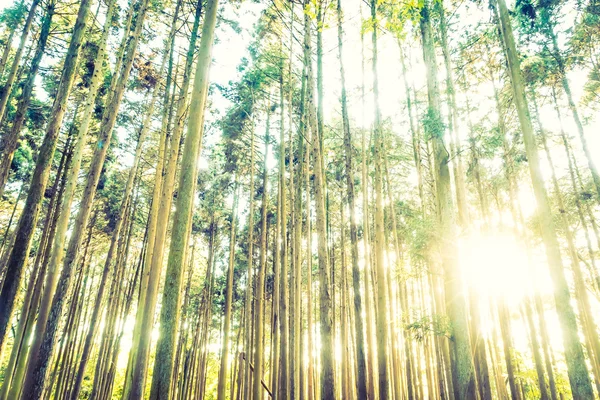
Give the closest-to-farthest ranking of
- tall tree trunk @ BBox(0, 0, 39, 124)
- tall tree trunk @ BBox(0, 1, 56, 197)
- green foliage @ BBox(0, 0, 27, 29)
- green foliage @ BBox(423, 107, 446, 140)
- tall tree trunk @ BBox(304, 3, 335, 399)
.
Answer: green foliage @ BBox(423, 107, 446, 140) < tall tree trunk @ BBox(304, 3, 335, 399) < tall tree trunk @ BBox(0, 1, 56, 197) < tall tree trunk @ BBox(0, 0, 39, 124) < green foliage @ BBox(0, 0, 27, 29)

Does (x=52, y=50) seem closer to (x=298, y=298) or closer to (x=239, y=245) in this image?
(x=298, y=298)

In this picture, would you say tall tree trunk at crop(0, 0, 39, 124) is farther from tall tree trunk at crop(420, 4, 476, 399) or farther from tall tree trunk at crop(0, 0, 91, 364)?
tall tree trunk at crop(420, 4, 476, 399)

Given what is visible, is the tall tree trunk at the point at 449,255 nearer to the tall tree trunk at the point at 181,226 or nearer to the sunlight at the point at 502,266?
the sunlight at the point at 502,266

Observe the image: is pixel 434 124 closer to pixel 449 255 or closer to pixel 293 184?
pixel 449 255

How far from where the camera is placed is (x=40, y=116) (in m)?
11.1

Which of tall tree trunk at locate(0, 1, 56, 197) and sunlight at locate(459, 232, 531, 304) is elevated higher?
tall tree trunk at locate(0, 1, 56, 197)

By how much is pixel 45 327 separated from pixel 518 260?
15257 millimetres

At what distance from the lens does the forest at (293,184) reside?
18.1ft

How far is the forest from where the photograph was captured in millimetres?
5508

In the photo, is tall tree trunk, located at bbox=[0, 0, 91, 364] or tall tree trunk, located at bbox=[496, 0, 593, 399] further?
tall tree trunk, located at bbox=[0, 0, 91, 364]

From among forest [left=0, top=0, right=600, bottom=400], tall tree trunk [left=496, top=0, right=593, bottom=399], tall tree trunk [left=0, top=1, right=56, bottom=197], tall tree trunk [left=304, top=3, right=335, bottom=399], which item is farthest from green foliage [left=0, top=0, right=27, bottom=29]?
tall tree trunk [left=496, top=0, right=593, bottom=399]

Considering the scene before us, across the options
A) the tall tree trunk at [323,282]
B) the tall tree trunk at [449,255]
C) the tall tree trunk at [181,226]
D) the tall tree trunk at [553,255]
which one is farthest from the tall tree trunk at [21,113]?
the tall tree trunk at [553,255]

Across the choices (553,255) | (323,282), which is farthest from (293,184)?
(553,255)

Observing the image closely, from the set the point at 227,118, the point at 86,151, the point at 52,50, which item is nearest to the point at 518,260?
the point at 227,118
